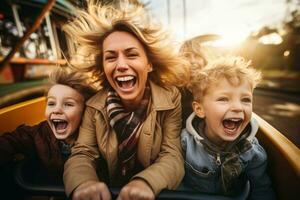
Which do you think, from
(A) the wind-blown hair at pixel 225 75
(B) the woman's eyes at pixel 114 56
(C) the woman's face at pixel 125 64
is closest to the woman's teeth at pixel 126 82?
(C) the woman's face at pixel 125 64

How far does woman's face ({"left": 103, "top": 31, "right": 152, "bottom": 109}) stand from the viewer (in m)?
1.37

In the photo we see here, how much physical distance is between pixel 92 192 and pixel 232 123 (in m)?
0.72

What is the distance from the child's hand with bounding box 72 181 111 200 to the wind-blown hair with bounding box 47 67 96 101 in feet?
1.98

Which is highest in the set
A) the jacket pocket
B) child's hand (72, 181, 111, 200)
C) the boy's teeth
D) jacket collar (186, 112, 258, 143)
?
the boy's teeth

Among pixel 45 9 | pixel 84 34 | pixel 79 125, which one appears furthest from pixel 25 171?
pixel 45 9

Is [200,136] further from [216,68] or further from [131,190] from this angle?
[131,190]

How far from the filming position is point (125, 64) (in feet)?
4.43

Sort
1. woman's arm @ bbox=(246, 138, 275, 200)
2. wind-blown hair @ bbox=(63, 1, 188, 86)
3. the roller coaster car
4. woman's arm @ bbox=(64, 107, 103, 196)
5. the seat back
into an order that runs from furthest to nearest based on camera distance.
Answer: the seat back < wind-blown hair @ bbox=(63, 1, 188, 86) < woman's arm @ bbox=(246, 138, 275, 200) < woman's arm @ bbox=(64, 107, 103, 196) < the roller coaster car

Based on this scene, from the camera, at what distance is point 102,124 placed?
4.63 ft

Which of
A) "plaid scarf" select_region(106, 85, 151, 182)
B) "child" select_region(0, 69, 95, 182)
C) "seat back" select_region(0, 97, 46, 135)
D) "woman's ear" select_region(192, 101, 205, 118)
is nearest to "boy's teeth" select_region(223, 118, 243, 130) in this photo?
"woman's ear" select_region(192, 101, 205, 118)

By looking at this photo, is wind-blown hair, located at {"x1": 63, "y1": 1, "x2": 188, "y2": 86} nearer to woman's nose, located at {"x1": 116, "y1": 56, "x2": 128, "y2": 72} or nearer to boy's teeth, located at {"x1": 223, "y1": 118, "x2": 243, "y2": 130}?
woman's nose, located at {"x1": 116, "y1": 56, "x2": 128, "y2": 72}

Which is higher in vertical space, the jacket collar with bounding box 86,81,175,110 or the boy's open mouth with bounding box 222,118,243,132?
the jacket collar with bounding box 86,81,175,110

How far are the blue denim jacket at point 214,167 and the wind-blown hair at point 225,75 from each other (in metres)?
0.19

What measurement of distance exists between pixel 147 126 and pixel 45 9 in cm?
134
